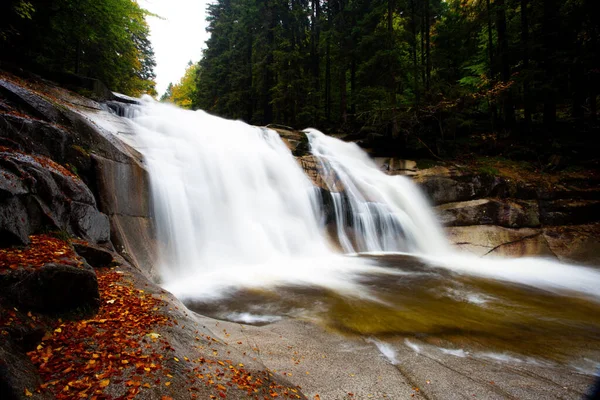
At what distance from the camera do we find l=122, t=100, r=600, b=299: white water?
25.2 ft

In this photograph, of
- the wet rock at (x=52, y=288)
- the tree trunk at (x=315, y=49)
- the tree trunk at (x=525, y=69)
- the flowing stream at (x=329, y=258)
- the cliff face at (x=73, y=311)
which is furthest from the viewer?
the tree trunk at (x=315, y=49)

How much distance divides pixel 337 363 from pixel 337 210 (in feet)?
28.0

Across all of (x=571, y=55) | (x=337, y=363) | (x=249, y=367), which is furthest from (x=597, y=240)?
(x=249, y=367)

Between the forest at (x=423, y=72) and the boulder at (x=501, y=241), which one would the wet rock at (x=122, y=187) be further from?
the forest at (x=423, y=72)

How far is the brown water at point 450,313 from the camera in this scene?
14.1ft

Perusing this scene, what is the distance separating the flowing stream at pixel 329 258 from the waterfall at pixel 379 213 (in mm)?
48

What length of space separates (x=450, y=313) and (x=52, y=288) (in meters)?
5.83

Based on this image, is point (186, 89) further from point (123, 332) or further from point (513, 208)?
point (123, 332)

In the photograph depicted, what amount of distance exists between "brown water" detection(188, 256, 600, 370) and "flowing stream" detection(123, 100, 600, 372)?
0.03 metres

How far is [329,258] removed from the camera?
32.7ft

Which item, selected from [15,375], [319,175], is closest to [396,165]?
[319,175]

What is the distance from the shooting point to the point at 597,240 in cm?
1048

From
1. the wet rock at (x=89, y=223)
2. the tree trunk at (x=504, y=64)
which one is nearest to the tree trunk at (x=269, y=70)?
the tree trunk at (x=504, y=64)

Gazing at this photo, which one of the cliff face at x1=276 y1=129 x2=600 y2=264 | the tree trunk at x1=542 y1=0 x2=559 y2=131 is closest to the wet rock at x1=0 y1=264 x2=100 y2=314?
the cliff face at x1=276 y1=129 x2=600 y2=264
